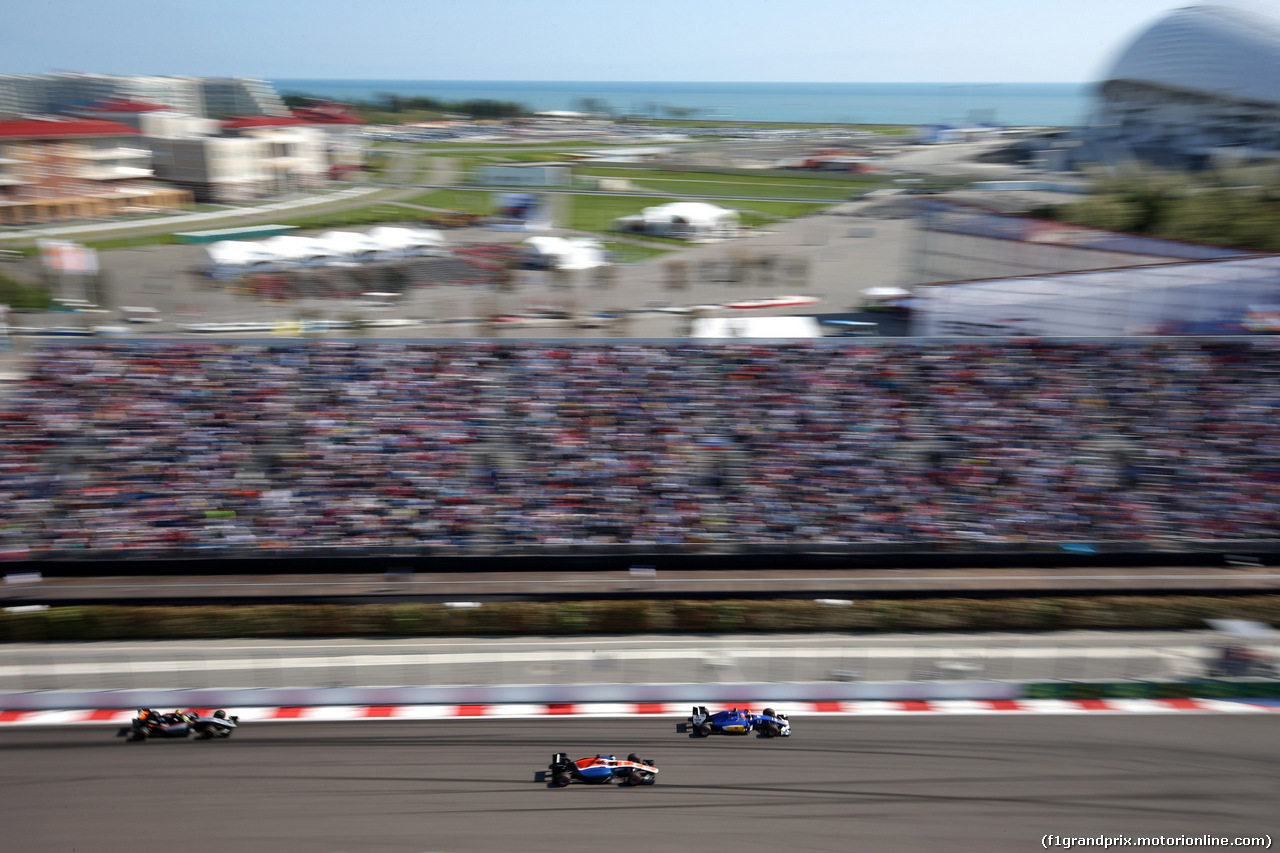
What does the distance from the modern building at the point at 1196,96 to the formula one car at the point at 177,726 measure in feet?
72.8

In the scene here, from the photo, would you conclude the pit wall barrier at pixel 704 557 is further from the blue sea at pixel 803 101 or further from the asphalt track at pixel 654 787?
the blue sea at pixel 803 101

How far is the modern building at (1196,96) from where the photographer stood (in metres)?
20.3

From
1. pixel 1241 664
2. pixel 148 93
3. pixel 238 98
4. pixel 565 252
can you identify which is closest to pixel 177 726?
pixel 565 252

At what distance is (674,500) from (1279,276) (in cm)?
1277

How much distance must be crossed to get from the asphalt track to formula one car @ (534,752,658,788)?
0.10 m

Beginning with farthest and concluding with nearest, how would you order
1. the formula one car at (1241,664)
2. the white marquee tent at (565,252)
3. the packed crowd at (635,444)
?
1. the white marquee tent at (565,252)
2. the packed crowd at (635,444)
3. the formula one car at (1241,664)

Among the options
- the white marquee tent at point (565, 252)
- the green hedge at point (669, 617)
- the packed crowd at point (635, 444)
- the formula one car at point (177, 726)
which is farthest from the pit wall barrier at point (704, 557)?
the white marquee tent at point (565, 252)

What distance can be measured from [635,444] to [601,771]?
601 centimetres

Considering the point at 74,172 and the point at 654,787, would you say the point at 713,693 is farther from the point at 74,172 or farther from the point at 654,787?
the point at 74,172

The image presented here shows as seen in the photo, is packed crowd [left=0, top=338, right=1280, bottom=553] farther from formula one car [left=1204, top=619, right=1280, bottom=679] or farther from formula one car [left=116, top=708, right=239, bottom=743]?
formula one car [left=116, top=708, right=239, bottom=743]

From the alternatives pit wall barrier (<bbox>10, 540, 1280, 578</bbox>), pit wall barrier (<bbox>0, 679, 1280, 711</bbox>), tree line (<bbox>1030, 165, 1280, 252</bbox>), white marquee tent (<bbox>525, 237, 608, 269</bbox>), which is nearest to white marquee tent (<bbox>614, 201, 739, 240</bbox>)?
white marquee tent (<bbox>525, 237, 608, 269</bbox>)

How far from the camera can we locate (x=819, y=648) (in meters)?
9.91

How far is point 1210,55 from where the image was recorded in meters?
22.0

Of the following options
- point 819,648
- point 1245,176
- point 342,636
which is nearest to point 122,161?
point 342,636
